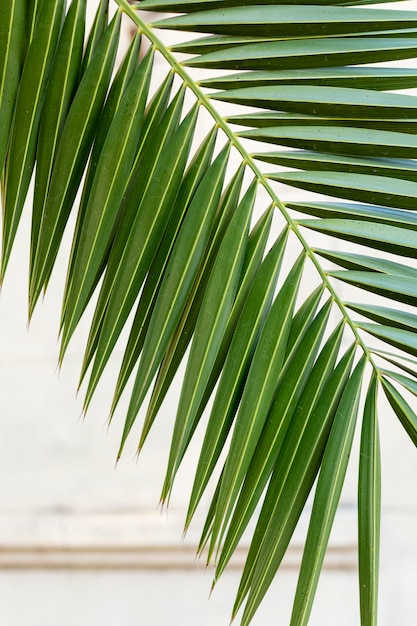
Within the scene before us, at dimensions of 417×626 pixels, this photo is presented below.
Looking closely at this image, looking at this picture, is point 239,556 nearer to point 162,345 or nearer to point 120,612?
point 120,612

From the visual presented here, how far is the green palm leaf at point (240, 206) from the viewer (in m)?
0.50

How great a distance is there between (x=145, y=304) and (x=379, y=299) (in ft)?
5.95

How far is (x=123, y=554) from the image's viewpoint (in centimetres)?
233

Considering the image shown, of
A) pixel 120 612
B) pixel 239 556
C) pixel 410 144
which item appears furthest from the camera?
pixel 120 612

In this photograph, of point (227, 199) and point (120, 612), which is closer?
point (227, 199)

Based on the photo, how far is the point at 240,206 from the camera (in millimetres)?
522

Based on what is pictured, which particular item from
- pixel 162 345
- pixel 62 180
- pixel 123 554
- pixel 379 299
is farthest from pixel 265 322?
pixel 123 554

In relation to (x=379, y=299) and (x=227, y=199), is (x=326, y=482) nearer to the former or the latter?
(x=227, y=199)

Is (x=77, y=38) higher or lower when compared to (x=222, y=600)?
higher

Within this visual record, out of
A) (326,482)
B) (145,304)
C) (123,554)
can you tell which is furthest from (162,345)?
(123,554)

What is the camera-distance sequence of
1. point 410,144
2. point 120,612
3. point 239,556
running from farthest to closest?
1. point 120,612
2. point 239,556
3. point 410,144

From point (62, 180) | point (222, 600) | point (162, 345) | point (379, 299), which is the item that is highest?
point (379, 299)

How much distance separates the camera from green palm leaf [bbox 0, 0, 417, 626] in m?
0.50

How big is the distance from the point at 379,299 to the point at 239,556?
904 mm
